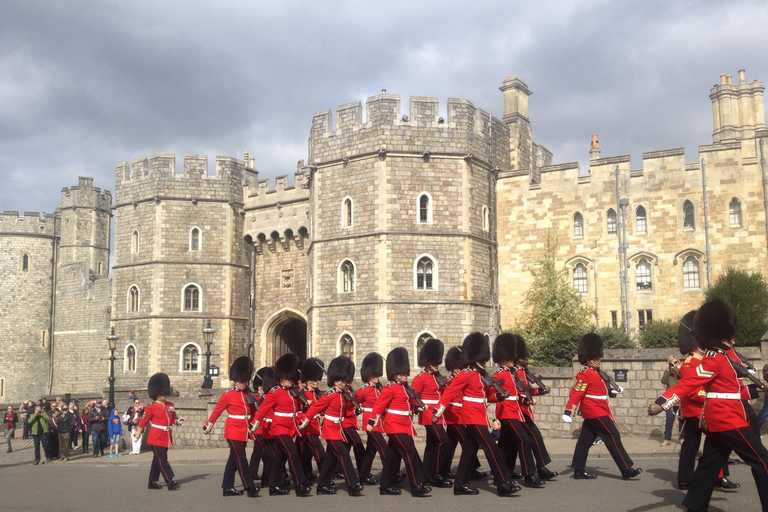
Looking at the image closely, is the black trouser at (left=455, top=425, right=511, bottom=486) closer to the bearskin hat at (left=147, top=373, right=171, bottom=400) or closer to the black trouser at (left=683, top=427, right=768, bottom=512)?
the black trouser at (left=683, top=427, right=768, bottom=512)

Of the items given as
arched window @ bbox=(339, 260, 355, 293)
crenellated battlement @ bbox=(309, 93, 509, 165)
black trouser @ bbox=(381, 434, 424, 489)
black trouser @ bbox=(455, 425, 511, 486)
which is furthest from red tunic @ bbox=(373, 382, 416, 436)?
crenellated battlement @ bbox=(309, 93, 509, 165)

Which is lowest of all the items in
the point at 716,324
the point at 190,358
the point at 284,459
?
the point at 284,459

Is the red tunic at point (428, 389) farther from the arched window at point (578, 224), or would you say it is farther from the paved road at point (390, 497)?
the arched window at point (578, 224)

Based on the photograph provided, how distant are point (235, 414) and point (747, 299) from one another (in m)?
16.6

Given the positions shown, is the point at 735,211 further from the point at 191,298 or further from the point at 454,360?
the point at 191,298

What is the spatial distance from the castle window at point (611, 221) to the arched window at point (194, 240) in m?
16.8

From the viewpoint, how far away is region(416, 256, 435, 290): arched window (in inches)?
970

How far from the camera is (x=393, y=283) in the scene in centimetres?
2447

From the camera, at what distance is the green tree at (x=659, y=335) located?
857 inches

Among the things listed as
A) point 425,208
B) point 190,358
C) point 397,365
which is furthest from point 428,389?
point 190,358

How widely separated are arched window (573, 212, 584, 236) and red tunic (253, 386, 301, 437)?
1801cm

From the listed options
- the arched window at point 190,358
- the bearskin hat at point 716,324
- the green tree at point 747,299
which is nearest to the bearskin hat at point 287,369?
the bearskin hat at point 716,324

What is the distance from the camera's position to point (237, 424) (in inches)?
420

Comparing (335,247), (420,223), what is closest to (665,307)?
(420,223)
